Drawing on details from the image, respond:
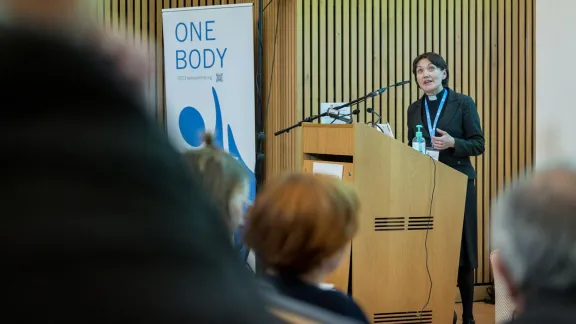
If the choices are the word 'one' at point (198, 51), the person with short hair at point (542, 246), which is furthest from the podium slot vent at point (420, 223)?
the word 'one' at point (198, 51)

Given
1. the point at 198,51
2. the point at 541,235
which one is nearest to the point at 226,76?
the point at 198,51

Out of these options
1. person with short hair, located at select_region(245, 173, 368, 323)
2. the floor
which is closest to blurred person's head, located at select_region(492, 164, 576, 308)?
person with short hair, located at select_region(245, 173, 368, 323)

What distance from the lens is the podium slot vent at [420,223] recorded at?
4238mm

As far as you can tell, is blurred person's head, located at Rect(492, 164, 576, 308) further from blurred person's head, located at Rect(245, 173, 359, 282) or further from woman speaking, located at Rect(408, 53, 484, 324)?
woman speaking, located at Rect(408, 53, 484, 324)

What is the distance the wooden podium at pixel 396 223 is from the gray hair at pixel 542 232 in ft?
8.30

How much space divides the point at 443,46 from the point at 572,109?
1.91m

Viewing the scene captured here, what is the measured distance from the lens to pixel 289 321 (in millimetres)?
628

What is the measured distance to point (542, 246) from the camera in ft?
4.72

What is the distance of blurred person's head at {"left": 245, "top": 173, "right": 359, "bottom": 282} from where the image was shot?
194 cm

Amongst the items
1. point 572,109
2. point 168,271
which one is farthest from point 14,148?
point 572,109

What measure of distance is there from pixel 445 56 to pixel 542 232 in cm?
555

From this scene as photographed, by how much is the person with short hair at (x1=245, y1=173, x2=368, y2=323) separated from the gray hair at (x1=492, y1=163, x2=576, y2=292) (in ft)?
1.87

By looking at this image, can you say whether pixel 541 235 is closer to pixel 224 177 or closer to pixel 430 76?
pixel 224 177

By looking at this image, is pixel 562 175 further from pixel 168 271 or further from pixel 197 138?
pixel 197 138
